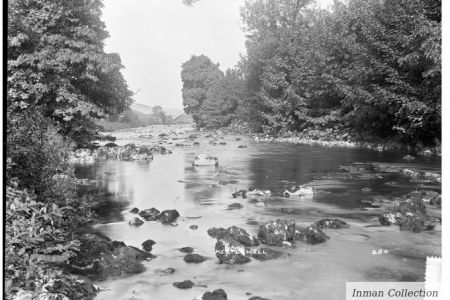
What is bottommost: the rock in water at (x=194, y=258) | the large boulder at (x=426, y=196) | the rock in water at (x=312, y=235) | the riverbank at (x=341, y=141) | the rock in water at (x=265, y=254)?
the rock in water at (x=194, y=258)

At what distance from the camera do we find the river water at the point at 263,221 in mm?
8578

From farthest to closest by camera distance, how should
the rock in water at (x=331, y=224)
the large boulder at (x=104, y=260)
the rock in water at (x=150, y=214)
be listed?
the rock in water at (x=150, y=214) → the rock in water at (x=331, y=224) → the large boulder at (x=104, y=260)

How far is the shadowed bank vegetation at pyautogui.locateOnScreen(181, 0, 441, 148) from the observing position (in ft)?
91.1

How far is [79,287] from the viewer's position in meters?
7.66

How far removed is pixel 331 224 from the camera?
41.0ft

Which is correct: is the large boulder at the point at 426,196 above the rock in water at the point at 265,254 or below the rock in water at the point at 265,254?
above

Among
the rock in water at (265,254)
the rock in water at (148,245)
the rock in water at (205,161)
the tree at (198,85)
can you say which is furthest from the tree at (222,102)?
the rock in water at (265,254)

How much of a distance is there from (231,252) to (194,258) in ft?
2.39

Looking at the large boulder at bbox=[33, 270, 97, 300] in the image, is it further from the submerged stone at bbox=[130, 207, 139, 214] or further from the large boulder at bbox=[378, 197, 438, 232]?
the large boulder at bbox=[378, 197, 438, 232]

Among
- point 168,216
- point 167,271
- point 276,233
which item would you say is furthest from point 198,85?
point 167,271

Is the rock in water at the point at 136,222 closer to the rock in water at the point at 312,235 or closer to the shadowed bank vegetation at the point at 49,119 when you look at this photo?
the shadowed bank vegetation at the point at 49,119

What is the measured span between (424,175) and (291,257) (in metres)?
12.2

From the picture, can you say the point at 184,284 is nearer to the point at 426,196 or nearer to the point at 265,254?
the point at 265,254

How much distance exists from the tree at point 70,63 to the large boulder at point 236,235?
38.7 ft
